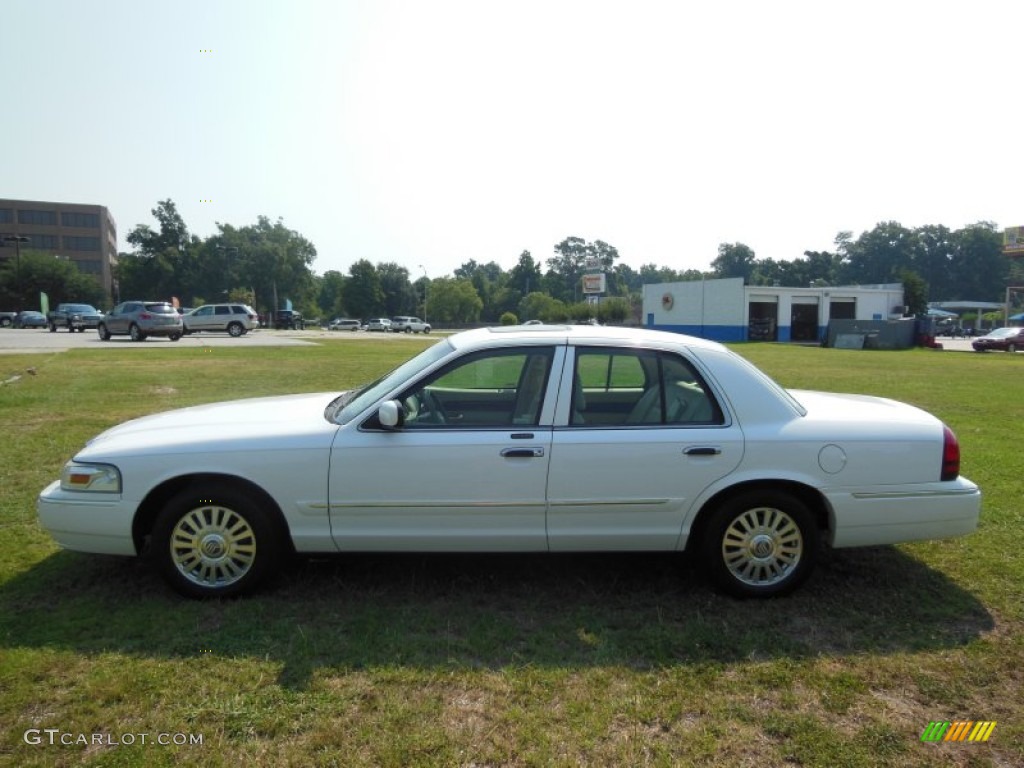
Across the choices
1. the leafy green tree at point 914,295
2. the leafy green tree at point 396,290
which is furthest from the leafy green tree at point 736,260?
the leafy green tree at point 914,295

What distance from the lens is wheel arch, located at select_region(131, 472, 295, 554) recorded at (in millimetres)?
3756

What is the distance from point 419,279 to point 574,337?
4154 inches

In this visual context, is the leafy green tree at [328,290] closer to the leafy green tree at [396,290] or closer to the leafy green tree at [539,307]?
the leafy green tree at [396,290]

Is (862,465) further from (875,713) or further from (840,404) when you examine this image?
(875,713)

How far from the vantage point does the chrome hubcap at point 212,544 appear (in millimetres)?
3758

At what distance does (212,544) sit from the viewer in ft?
12.4

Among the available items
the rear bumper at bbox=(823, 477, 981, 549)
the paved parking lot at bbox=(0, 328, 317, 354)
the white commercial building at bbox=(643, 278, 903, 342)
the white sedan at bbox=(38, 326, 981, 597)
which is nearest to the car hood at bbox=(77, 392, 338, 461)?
the white sedan at bbox=(38, 326, 981, 597)

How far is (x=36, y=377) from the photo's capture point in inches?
550

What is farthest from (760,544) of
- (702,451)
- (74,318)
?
(74,318)

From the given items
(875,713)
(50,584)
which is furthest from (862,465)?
(50,584)

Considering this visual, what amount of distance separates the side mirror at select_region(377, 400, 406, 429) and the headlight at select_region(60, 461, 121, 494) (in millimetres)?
1506

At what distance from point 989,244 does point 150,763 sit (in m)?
144

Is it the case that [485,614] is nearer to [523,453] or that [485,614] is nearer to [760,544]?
[523,453]

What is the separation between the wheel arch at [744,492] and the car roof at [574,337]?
0.86 m
